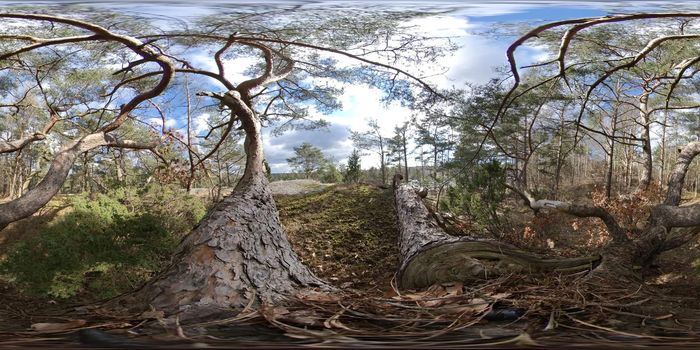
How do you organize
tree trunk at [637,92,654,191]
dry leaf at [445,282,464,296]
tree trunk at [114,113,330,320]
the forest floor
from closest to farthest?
1. the forest floor
2. tree trunk at [114,113,330,320]
3. dry leaf at [445,282,464,296]
4. tree trunk at [637,92,654,191]

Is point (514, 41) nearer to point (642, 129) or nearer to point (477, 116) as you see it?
point (477, 116)

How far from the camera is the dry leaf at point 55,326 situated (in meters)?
1.01

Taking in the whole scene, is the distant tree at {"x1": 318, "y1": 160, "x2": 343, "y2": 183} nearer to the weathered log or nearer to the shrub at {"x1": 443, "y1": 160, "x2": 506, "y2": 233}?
the weathered log

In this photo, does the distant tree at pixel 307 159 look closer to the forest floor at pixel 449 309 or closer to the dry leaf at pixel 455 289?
the forest floor at pixel 449 309

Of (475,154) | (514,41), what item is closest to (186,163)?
(475,154)

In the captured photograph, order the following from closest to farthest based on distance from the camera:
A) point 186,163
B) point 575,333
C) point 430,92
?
point 575,333 → point 430,92 → point 186,163

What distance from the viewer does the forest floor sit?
94 centimetres

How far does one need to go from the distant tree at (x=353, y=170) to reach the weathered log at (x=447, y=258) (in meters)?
0.13

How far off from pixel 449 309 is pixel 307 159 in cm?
60

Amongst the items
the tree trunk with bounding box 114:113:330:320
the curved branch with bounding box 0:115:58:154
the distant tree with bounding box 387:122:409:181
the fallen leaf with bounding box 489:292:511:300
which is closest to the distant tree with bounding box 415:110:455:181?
the distant tree with bounding box 387:122:409:181

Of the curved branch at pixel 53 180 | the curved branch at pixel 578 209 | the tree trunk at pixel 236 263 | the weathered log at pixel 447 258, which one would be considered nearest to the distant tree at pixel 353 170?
the weathered log at pixel 447 258

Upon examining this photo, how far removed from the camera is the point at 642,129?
129 cm

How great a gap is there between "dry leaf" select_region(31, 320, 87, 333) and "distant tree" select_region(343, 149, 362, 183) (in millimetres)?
804

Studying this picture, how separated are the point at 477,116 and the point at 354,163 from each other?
1.31ft
